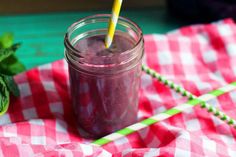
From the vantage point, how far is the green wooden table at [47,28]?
1.05 meters

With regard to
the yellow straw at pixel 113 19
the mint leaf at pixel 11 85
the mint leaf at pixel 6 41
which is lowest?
the mint leaf at pixel 11 85

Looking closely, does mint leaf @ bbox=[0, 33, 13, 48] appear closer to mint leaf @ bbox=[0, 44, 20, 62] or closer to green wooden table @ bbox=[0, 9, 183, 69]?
mint leaf @ bbox=[0, 44, 20, 62]

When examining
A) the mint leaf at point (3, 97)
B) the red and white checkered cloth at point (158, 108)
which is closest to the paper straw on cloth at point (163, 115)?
the red and white checkered cloth at point (158, 108)

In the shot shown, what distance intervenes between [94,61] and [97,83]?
0.13 feet

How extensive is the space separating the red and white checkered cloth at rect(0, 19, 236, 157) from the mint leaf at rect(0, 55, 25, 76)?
0.03 meters

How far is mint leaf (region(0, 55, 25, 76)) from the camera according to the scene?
858 mm

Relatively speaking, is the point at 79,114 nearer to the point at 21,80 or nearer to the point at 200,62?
the point at 21,80

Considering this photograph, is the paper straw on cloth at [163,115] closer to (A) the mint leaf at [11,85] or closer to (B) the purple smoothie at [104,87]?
(B) the purple smoothie at [104,87]

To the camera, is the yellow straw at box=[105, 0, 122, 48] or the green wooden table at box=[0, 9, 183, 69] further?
the green wooden table at box=[0, 9, 183, 69]

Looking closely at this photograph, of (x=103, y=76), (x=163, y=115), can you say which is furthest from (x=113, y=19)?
(x=163, y=115)

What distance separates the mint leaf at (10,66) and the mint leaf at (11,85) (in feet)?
0.05

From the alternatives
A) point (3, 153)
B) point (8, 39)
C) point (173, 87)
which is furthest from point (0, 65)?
point (173, 87)

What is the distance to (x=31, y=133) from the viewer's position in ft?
2.72

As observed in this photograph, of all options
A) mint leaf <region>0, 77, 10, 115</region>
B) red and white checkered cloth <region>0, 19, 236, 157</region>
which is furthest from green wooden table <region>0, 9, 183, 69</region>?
mint leaf <region>0, 77, 10, 115</region>
